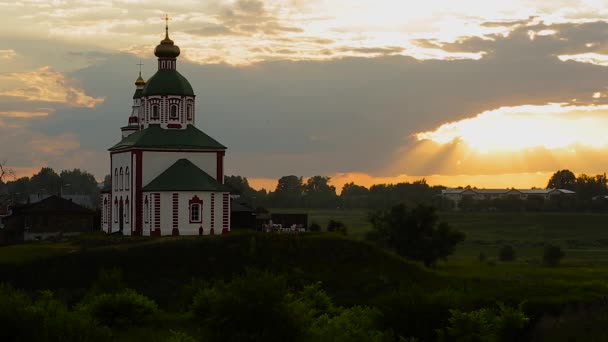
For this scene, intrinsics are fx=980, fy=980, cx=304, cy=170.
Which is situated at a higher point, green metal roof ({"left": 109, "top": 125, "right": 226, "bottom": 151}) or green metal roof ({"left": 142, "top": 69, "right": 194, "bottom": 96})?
green metal roof ({"left": 142, "top": 69, "right": 194, "bottom": 96})

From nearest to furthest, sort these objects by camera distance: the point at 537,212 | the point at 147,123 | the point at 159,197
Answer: the point at 159,197, the point at 147,123, the point at 537,212

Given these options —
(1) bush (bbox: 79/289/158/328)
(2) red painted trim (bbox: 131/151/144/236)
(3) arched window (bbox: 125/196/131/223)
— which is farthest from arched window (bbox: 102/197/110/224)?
(1) bush (bbox: 79/289/158/328)

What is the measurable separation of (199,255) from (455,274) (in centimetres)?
1434

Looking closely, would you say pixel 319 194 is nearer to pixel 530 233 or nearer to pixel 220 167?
pixel 530 233

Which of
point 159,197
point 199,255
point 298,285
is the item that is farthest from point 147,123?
point 298,285

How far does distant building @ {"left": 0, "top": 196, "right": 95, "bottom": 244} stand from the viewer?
69.1m

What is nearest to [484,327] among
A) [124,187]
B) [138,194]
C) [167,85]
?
[138,194]

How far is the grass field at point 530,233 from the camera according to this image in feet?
316

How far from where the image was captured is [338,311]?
1513 inches

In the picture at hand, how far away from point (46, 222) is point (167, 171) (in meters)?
12.0

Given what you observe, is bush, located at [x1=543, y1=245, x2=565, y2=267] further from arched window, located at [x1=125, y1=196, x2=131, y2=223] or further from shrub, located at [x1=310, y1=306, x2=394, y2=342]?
shrub, located at [x1=310, y1=306, x2=394, y2=342]

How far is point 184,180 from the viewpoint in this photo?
61500 millimetres

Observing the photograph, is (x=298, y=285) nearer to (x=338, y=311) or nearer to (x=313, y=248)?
(x=313, y=248)

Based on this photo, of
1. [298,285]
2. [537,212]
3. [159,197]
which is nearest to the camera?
[298,285]
